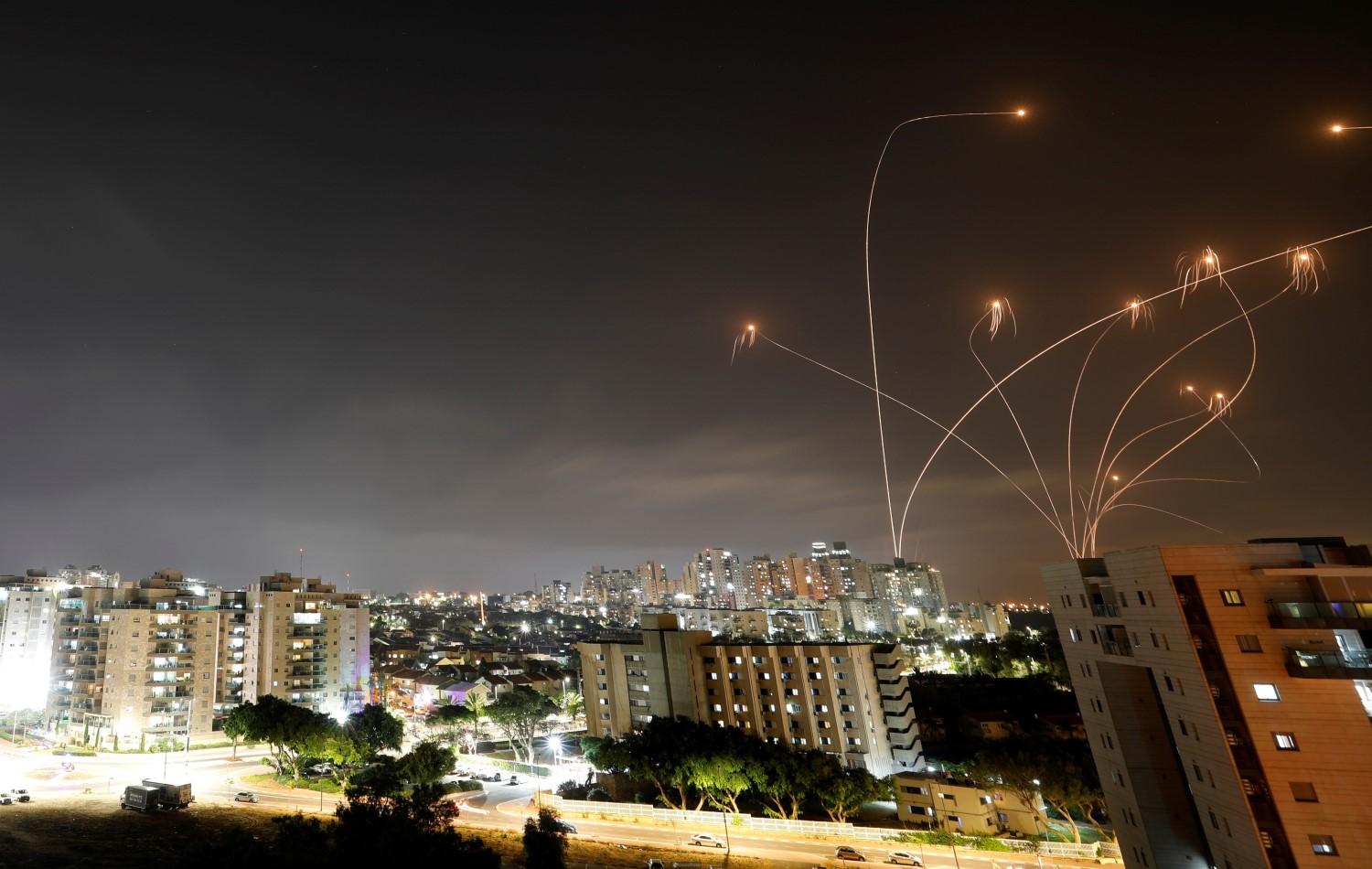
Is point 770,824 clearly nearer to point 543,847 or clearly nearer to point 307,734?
point 543,847

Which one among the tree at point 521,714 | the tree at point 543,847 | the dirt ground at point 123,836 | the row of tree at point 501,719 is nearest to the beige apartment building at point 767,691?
the tree at point 521,714

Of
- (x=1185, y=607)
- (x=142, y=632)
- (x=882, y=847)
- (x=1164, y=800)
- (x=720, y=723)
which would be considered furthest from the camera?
(x=142, y=632)

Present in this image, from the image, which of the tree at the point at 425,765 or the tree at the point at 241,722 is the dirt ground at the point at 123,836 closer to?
the tree at the point at 425,765

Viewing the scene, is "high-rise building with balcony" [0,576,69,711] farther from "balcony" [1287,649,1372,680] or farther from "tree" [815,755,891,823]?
"balcony" [1287,649,1372,680]

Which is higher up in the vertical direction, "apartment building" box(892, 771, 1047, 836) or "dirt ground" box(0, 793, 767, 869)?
"dirt ground" box(0, 793, 767, 869)

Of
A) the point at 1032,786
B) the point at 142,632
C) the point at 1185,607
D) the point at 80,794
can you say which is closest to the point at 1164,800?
the point at 1185,607

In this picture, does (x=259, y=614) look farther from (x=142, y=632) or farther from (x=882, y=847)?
(x=882, y=847)

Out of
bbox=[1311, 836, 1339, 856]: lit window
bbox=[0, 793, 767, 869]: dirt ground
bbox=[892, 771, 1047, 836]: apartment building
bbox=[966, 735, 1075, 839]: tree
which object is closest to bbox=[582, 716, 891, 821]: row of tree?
bbox=[892, 771, 1047, 836]: apartment building
